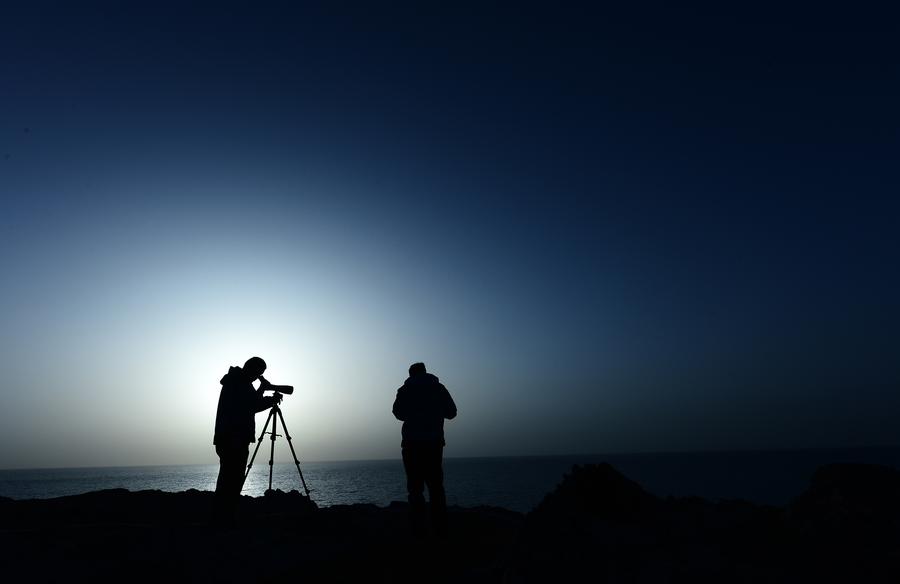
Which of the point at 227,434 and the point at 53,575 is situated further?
the point at 227,434

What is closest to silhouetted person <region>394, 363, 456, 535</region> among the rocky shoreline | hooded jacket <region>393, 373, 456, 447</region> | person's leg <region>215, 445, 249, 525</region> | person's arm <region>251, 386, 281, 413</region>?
hooded jacket <region>393, 373, 456, 447</region>

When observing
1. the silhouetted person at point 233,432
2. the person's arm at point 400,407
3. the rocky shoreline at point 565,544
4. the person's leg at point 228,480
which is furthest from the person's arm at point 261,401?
the person's arm at point 400,407

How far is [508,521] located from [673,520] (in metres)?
4.02

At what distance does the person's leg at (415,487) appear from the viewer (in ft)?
24.4

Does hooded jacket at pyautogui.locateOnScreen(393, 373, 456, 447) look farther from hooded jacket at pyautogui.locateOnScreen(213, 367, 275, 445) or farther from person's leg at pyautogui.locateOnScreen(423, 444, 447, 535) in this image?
hooded jacket at pyautogui.locateOnScreen(213, 367, 275, 445)

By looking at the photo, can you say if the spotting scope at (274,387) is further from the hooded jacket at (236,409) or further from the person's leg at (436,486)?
the person's leg at (436,486)

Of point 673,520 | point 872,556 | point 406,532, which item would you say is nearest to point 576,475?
point 673,520

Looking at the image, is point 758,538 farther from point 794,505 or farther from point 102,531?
point 102,531

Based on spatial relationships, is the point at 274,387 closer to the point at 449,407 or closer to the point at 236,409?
the point at 236,409

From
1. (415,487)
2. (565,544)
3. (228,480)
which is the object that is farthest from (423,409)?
(565,544)

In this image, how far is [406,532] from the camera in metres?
7.70

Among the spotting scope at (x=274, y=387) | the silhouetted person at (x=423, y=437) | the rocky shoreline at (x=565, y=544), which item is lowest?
the rocky shoreline at (x=565, y=544)

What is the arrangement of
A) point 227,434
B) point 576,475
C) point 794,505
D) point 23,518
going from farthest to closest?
point 23,518 < point 227,434 < point 576,475 < point 794,505

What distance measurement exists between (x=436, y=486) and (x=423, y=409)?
3.66 feet
